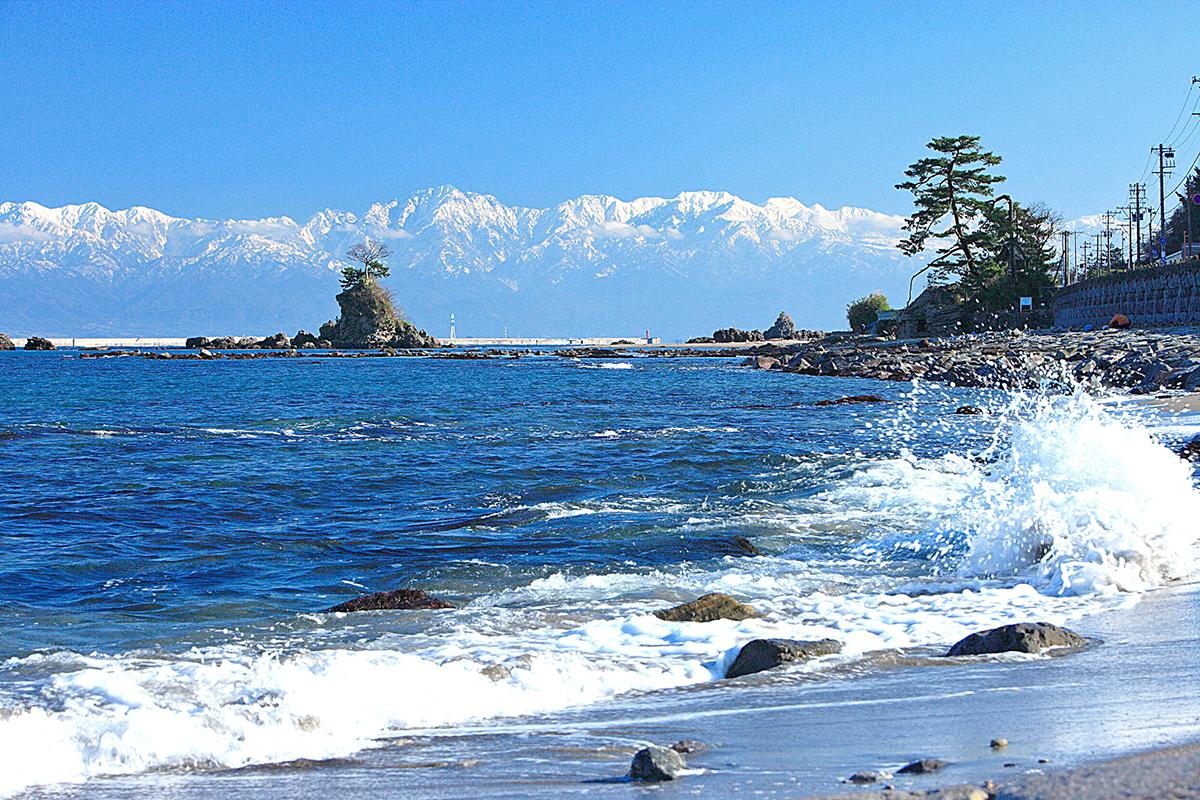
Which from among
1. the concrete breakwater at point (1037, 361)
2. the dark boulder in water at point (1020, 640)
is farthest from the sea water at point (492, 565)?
the concrete breakwater at point (1037, 361)

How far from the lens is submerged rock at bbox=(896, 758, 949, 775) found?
4.13 metres

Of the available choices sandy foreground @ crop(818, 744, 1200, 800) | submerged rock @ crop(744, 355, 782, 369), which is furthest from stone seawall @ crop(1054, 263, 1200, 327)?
sandy foreground @ crop(818, 744, 1200, 800)

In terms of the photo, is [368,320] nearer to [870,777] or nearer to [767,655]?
[767,655]

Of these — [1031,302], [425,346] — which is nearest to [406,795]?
[1031,302]

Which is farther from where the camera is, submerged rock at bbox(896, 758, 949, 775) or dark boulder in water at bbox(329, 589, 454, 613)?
dark boulder in water at bbox(329, 589, 454, 613)

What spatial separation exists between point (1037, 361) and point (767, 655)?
1360 inches

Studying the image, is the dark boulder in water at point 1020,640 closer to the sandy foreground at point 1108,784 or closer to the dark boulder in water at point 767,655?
the dark boulder in water at point 767,655

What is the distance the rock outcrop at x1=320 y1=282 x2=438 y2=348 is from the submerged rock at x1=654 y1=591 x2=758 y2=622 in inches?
4996

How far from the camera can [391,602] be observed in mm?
9047

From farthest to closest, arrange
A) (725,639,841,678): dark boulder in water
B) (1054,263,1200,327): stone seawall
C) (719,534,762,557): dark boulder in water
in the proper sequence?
(1054,263,1200,327): stone seawall < (719,534,762,557): dark boulder in water < (725,639,841,678): dark boulder in water

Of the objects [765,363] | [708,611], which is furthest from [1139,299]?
[708,611]

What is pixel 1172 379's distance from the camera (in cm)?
2912

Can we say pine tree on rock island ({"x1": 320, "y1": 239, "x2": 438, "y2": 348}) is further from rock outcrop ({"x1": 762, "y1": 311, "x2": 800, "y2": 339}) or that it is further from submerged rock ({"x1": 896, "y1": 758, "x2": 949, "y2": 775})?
submerged rock ({"x1": 896, "y1": 758, "x2": 949, "y2": 775})

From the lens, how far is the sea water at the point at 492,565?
6.20 meters
